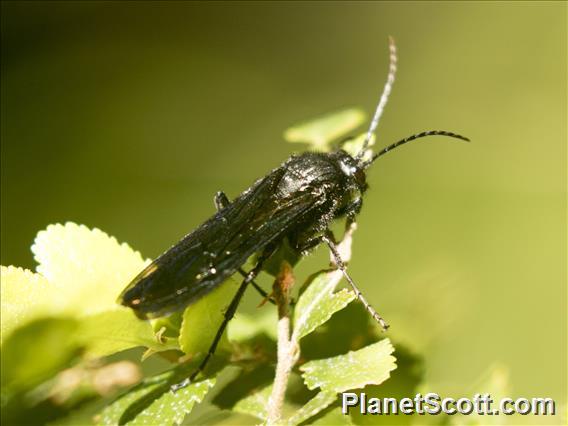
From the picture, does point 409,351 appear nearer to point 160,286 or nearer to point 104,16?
point 160,286

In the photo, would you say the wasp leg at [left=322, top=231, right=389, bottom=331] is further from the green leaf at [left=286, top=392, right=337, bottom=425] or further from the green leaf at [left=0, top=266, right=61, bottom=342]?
the green leaf at [left=0, top=266, right=61, bottom=342]

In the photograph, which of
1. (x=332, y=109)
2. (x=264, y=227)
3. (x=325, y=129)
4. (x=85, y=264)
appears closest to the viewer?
(x=85, y=264)

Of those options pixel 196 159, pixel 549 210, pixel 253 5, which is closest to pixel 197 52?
pixel 253 5

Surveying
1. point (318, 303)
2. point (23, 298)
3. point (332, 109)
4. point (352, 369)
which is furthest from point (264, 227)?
point (332, 109)

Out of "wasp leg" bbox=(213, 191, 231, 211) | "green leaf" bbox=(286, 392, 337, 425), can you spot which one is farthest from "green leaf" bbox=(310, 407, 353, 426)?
"wasp leg" bbox=(213, 191, 231, 211)

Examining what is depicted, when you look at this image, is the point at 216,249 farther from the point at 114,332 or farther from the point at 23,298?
the point at 23,298
